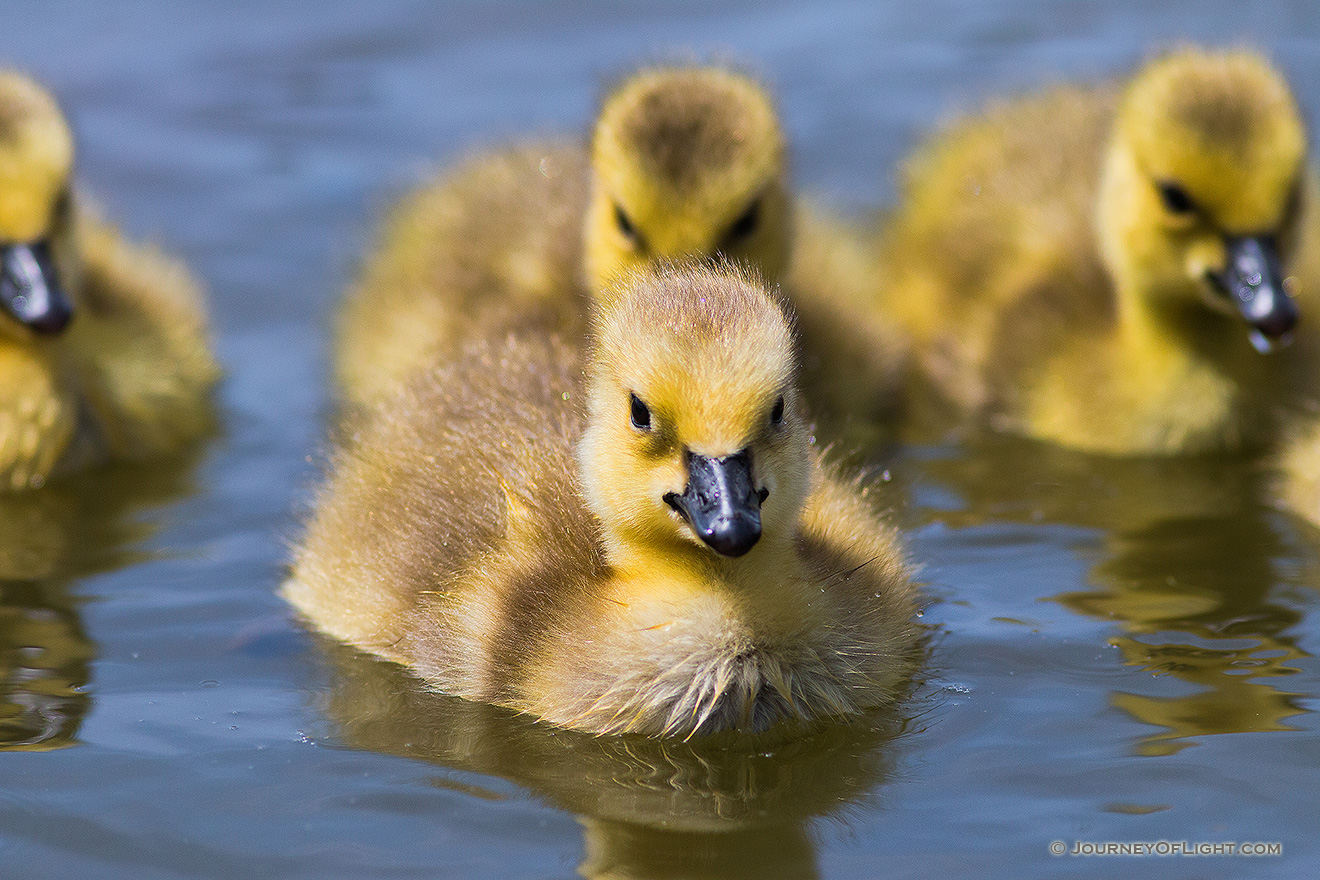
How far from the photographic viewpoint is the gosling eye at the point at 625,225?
5.05m

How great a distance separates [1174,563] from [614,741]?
5.53ft

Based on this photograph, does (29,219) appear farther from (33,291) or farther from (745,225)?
(745,225)

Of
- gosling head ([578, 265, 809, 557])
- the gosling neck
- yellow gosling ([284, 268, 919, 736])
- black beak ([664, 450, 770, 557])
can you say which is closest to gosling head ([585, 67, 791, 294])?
yellow gosling ([284, 268, 919, 736])

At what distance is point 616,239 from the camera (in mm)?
5141

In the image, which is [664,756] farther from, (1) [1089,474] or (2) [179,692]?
(1) [1089,474]

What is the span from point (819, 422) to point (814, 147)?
11.7 ft

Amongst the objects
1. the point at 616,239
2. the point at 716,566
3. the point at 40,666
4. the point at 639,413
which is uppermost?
the point at 616,239

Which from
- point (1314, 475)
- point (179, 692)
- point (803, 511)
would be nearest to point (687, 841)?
point (803, 511)

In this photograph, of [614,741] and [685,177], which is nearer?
[614,741]

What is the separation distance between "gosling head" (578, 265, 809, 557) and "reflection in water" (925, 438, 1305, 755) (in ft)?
3.10

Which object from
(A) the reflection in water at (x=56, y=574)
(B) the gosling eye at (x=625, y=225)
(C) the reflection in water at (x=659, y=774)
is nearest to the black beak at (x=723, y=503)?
(C) the reflection in water at (x=659, y=774)

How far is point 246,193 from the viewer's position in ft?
26.0

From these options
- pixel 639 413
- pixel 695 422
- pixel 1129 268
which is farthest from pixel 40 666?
pixel 1129 268

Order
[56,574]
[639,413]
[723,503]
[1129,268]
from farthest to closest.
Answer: [1129,268] → [56,574] → [639,413] → [723,503]
